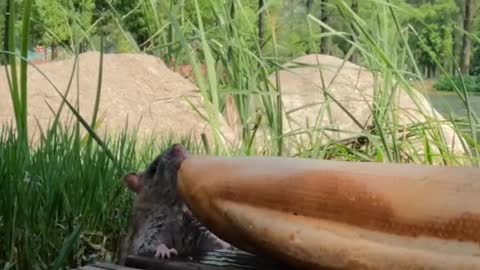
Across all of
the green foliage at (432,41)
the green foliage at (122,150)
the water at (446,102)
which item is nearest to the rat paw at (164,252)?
the green foliage at (122,150)

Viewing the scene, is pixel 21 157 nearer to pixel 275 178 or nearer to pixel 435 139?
pixel 275 178

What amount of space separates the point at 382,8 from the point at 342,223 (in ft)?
6.16

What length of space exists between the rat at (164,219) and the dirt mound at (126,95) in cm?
234

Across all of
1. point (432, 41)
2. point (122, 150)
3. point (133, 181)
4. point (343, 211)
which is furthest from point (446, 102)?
point (432, 41)

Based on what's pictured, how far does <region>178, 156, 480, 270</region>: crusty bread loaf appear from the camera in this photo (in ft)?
3.22

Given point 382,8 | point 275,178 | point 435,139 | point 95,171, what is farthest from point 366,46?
point 275,178

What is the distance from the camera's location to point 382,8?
2.81m

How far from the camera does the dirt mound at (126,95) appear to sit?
3932mm

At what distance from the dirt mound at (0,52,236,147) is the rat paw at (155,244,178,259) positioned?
2396 mm

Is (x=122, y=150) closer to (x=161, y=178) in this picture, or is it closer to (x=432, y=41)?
(x=161, y=178)

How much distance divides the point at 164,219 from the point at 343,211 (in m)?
0.36

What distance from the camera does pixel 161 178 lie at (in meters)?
1.30

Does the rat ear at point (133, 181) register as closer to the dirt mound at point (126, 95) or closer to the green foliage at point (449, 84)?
the green foliage at point (449, 84)

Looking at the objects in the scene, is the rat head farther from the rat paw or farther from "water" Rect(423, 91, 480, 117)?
"water" Rect(423, 91, 480, 117)
